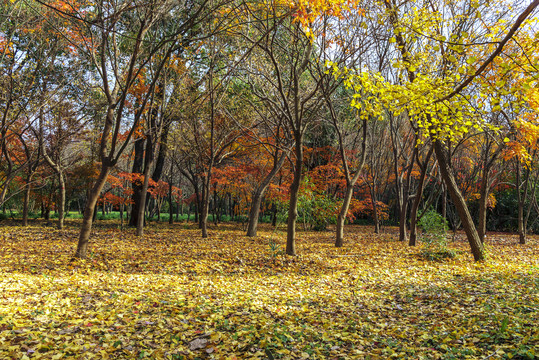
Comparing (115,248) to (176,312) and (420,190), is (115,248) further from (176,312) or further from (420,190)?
(420,190)

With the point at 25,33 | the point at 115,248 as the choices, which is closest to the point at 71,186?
the point at 25,33

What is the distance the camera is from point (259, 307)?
5.07m

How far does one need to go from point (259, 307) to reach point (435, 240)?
6.73 m

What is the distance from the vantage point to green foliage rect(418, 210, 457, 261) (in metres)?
9.49

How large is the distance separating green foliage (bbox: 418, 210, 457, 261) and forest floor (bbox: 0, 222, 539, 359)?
23.3 inches

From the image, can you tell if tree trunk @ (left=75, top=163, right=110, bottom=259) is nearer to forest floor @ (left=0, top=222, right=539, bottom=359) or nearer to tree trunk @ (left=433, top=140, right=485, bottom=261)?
forest floor @ (left=0, top=222, right=539, bottom=359)

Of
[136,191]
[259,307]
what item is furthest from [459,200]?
[136,191]

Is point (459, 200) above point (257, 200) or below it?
above

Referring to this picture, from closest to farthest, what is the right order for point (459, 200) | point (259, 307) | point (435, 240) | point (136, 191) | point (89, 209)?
point (259, 307), point (89, 209), point (459, 200), point (435, 240), point (136, 191)

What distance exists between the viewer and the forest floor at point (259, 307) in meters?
3.56

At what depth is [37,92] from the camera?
1180 cm

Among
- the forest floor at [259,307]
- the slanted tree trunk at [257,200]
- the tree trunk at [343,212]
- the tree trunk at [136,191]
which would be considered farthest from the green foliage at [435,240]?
the tree trunk at [136,191]

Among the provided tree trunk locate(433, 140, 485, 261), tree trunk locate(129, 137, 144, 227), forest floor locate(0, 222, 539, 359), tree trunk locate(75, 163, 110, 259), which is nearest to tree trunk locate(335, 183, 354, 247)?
forest floor locate(0, 222, 539, 359)

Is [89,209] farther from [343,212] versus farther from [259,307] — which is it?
[343,212]
